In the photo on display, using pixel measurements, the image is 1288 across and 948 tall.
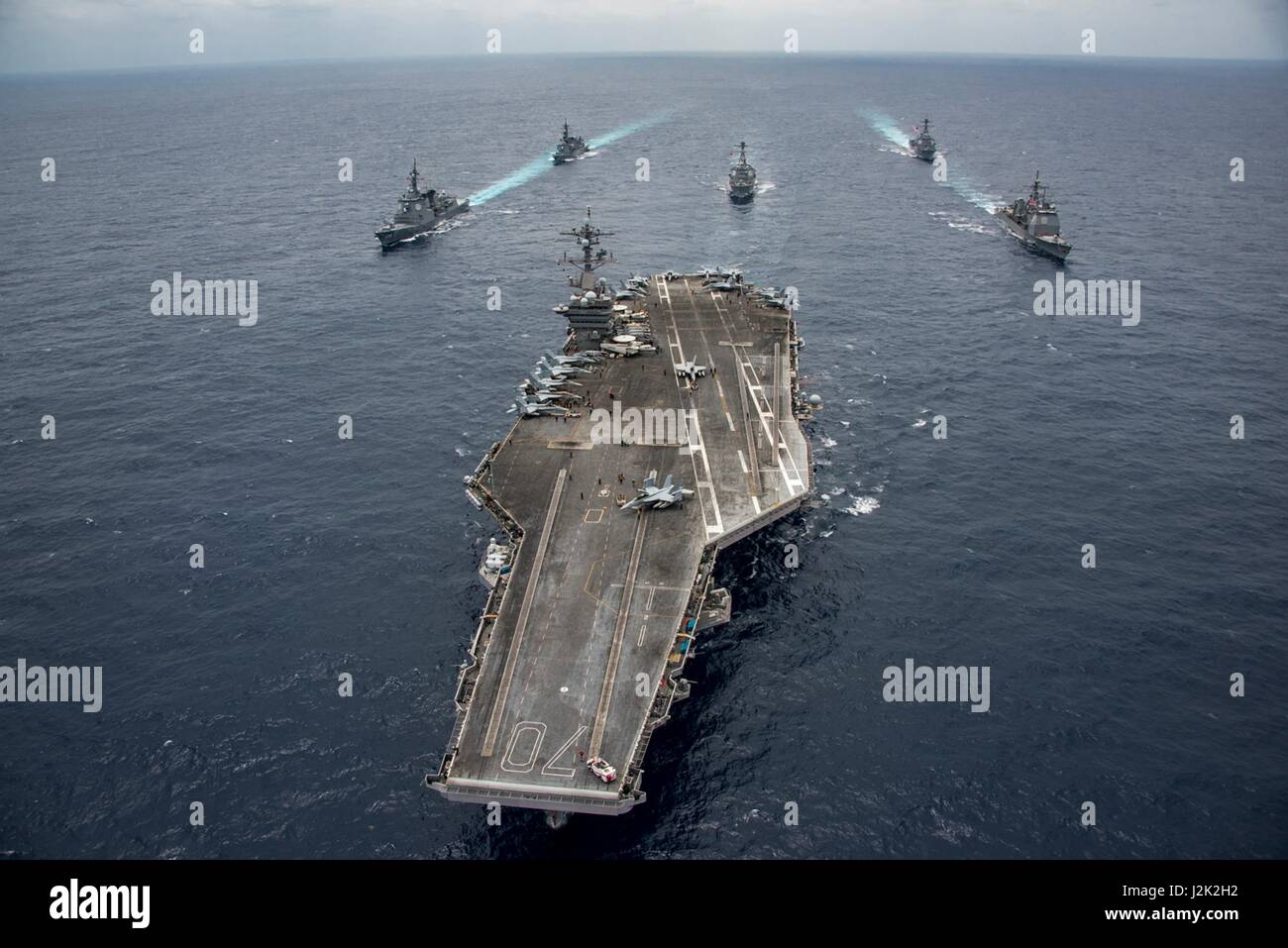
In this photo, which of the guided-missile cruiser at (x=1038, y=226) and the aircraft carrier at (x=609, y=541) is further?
the guided-missile cruiser at (x=1038, y=226)

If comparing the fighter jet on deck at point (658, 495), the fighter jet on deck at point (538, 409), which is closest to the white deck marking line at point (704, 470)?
the fighter jet on deck at point (658, 495)

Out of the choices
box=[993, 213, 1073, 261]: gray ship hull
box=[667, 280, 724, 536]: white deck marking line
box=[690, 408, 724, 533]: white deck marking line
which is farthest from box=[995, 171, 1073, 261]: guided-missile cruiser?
box=[690, 408, 724, 533]: white deck marking line

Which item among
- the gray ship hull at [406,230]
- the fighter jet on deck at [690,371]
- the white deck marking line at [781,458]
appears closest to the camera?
the white deck marking line at [781,458]

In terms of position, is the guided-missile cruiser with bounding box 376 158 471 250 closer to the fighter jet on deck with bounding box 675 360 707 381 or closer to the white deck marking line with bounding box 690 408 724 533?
the fighter jet on deck with bounding box 675 360 707 381

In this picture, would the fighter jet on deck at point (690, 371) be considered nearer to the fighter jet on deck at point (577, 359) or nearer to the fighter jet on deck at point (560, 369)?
the fighter jet on deck at point (577, 359)

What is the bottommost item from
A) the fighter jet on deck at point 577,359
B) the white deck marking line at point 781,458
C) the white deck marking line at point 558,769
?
the white deck marking line at point 558,769
